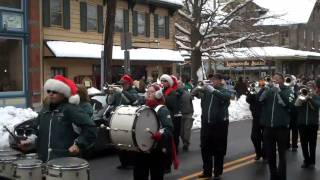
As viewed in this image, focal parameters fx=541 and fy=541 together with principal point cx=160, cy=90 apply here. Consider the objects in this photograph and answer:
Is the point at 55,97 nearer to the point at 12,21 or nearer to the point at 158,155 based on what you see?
the point at 158,155

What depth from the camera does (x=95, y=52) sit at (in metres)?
24.0

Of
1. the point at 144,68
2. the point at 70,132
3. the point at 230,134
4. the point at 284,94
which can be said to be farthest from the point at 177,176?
the point at 144,68

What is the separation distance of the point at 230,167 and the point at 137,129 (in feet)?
13.8

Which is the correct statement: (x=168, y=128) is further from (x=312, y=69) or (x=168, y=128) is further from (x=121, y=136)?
A: (x=312, y=69)

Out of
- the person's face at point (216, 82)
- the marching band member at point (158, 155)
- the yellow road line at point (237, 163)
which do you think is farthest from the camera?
the yellow road line at point (237, 163)

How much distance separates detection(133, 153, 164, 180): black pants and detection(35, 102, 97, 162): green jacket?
1503 mm

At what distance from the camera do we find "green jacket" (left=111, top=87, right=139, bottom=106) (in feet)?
36.2

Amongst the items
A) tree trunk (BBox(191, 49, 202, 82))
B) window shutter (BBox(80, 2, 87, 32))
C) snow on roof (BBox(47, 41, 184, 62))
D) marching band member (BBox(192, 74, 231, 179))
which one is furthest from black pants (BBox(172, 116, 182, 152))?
tree trunk (BBox(191, 49, 202, 82))

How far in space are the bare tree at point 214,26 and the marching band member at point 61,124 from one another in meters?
26.3

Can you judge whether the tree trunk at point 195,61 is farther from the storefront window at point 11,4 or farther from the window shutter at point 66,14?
the storefront window at point 11,4

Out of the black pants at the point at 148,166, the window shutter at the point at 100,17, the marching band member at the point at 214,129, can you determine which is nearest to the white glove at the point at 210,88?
the marching band member at the point at 214,129

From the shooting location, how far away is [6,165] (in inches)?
218

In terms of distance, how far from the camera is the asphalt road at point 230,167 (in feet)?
31.7

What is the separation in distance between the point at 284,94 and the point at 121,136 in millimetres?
3001
